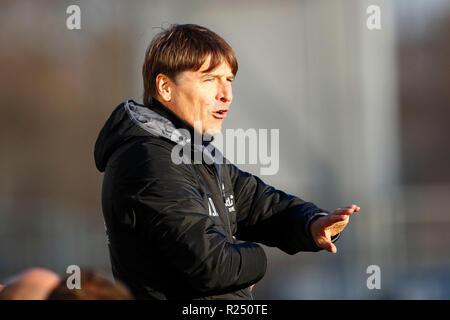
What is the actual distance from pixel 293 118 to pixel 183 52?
2.92 m

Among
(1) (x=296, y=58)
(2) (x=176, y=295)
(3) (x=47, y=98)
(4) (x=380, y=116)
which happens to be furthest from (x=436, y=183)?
(2) (x=176, y=295)

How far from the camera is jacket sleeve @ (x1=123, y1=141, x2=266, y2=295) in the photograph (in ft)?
5.30

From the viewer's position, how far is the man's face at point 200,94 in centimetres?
199

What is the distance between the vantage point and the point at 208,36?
2020 mm

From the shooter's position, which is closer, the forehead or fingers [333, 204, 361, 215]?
fingers [333, 204, 361, 215]

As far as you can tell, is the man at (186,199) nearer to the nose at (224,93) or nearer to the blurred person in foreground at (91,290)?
the nose at (224,93)

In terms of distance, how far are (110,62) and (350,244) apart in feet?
7.93

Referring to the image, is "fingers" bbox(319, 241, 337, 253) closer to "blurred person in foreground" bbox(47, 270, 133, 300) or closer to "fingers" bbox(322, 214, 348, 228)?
"fingers" bbox(322, 214, 348, 228)

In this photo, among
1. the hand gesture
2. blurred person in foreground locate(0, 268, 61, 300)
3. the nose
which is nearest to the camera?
blurred person in foreground locate(0, 268, 61, 300)

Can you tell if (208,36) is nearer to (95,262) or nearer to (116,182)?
(116,182)

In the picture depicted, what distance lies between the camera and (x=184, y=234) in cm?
162

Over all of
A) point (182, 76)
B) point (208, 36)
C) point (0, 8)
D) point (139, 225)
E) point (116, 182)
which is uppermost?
point (0, 8)

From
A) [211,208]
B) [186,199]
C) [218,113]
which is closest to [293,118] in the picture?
[218,113]

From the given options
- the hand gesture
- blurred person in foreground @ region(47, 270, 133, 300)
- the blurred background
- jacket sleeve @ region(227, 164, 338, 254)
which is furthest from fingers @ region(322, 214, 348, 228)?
the blurred background
